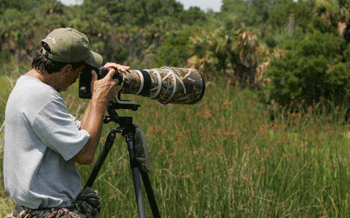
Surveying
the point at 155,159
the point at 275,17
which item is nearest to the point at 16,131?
the point at 155,159

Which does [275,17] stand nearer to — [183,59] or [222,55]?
[183,59]

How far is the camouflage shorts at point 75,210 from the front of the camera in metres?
2.16

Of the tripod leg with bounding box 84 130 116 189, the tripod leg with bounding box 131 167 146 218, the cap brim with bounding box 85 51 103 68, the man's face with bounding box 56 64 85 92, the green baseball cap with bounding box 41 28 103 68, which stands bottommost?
the tripod leg with bounding box 131 167 146 218

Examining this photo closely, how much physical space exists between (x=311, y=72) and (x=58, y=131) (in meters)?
8.48

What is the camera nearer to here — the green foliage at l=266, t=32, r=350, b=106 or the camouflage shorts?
the camouflage shorts

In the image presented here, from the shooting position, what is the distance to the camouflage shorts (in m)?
2.16

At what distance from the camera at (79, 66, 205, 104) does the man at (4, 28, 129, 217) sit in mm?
122

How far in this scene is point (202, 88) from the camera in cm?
278

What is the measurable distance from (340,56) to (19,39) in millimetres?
36285

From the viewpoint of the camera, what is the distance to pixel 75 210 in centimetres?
224

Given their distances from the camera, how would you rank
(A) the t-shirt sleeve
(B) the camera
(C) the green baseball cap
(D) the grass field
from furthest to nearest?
(D) the grass field < (B) the camera < (C) the green baseball cap < (A) the t-shirt sleeve

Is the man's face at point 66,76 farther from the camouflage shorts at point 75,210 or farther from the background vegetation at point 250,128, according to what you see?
the background vegetation at point 250,128

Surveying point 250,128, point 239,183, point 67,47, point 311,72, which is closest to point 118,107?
point 67,47

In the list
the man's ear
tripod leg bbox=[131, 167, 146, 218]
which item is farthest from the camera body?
tripod leg bbox=[131, 167, 146, 218]
